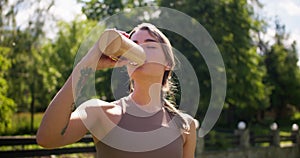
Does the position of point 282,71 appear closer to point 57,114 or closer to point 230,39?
point 230,39

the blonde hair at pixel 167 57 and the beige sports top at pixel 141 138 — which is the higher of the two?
the blonde hair at pixel 167 57

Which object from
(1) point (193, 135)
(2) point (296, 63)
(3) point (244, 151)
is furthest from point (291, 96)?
(1) point (193, 135)

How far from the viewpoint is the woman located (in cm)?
105

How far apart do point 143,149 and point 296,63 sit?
27440 mm

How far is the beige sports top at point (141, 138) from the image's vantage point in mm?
1082

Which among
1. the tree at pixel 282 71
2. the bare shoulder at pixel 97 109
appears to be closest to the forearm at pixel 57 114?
the bare shoulder at pixel 97 109

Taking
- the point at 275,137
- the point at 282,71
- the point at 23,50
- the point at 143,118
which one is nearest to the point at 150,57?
the point at 143,118

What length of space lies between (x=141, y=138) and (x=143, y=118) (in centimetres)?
6

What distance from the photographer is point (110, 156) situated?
107 cm

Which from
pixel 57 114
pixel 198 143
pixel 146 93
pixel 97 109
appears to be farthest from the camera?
pixel 198 143

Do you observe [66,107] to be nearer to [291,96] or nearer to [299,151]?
[299,151]

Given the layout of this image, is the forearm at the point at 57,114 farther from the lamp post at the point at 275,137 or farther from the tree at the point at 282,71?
the tree at the point at 282,71

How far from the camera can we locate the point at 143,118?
1.15 m

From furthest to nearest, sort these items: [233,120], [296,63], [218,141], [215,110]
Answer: [296,63] < [233,120] < [218,141] < [215,110]
